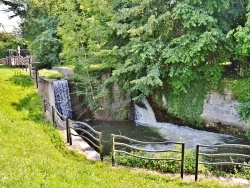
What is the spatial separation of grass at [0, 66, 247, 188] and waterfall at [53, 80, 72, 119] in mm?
3968

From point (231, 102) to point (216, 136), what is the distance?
5.22 feet

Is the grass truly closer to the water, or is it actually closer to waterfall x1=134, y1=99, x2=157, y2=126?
the water

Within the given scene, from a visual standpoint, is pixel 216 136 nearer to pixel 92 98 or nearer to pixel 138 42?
pixel 138 42

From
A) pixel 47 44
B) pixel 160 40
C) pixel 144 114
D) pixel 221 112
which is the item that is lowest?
pixel 144 114

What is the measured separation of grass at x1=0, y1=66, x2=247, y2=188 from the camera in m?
5.21

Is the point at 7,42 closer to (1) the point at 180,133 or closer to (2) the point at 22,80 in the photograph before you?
(2) the point at 22,80

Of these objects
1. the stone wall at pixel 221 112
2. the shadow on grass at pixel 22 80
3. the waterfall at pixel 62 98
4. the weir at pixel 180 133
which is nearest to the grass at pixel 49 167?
the shadow on grass at pixel 22 80

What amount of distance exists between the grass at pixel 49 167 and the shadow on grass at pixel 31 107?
2.19 ft

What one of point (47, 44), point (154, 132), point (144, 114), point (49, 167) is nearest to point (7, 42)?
point (47, 44)

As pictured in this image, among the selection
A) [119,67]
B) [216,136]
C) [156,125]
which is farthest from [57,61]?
[216,136]

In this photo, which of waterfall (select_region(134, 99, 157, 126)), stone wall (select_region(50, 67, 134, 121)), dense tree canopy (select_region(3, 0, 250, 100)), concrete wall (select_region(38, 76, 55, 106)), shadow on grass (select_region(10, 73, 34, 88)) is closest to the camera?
dense tree canopy (select_region(3, 0, 250, 100))

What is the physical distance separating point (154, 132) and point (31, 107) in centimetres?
559

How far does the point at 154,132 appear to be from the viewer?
12.6m

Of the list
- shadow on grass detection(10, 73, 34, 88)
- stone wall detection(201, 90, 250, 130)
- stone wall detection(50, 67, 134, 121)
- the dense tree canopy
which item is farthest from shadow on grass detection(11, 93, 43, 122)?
stone wall detection(201, 90, 250, 130)
